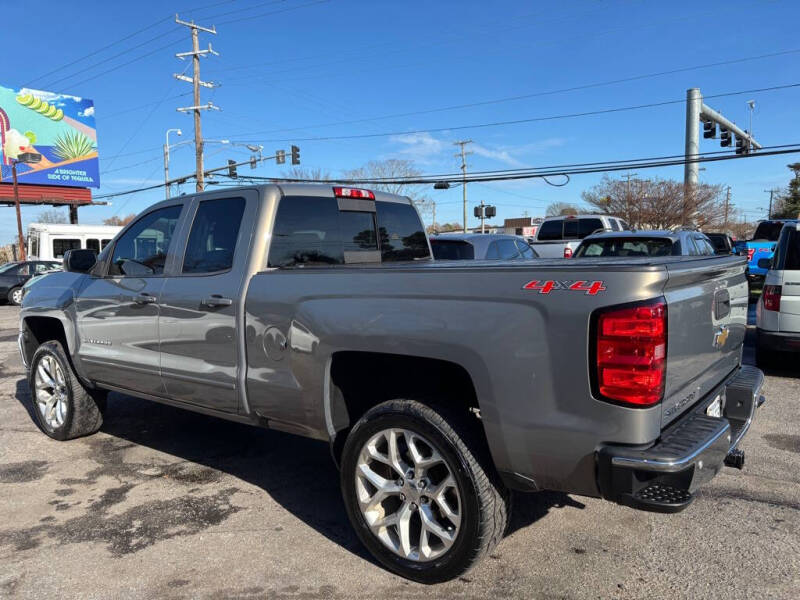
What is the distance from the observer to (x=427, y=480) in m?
2.93

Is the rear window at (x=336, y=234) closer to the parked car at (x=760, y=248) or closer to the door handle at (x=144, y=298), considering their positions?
the door handle at (x=144, y=298)

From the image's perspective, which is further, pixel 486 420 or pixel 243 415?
pixel 243 415

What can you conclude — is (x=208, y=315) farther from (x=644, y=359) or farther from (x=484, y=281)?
(x=644, y=359)

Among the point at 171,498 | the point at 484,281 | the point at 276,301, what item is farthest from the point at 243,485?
the point at 484,281

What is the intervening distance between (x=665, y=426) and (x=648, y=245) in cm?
742

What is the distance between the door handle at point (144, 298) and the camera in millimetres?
4117

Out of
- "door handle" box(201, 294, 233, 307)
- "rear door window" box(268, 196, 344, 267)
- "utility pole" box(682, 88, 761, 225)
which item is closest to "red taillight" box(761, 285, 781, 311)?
"rear door window" box(268, 196, 344, 267)

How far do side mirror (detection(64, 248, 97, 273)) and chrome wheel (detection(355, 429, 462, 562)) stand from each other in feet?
10.2

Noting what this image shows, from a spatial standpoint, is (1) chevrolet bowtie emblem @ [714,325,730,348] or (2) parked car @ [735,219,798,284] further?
(2) parked car @ [735,219,798,284]

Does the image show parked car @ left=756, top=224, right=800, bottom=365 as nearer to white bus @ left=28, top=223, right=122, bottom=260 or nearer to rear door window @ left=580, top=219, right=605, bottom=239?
rear door window @ left=580, top=219, right=605, bottom=239

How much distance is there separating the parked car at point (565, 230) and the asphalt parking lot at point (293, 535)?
411 inches

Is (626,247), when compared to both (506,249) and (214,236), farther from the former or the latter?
(214,236)

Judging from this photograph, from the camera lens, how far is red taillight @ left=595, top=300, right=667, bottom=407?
7.62ft

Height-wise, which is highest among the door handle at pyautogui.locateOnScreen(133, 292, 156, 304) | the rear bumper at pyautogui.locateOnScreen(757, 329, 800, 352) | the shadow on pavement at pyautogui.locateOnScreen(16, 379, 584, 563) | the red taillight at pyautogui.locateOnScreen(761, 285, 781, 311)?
the door handle at pyautogui.locateOnScreen(133, 292, 156, 304)
